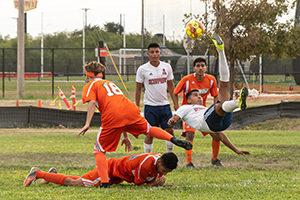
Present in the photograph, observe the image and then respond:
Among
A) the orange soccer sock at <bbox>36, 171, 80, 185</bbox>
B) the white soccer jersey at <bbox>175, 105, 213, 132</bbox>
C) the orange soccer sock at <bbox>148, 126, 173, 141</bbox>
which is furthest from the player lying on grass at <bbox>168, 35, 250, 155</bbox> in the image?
the orange soccer sock at <bbox>36, 171, 80, 185</bbox>

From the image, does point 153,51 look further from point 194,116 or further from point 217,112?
point 217,112

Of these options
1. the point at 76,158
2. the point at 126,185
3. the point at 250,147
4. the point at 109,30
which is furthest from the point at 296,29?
the point at 109,30

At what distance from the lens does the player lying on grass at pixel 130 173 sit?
5.92 metres

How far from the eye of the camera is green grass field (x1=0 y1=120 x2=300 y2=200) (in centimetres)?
559

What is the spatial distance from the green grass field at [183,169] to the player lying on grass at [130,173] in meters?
0.14

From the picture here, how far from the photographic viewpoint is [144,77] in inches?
330

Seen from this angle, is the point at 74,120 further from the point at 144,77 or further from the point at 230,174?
the point at 230,174

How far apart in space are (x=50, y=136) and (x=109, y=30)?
75.4 metres

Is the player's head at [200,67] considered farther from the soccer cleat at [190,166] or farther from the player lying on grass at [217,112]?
the soccer cleat at [190,166]

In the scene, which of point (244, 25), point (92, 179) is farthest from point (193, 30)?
point (92, 179)

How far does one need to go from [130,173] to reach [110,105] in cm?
99

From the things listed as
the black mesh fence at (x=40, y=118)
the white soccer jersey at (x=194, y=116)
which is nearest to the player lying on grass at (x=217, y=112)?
the white soccer jersey at (x=194, y=116)

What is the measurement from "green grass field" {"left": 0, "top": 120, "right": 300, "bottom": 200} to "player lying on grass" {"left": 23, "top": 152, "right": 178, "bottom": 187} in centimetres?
14

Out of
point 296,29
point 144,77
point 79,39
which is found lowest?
point 144,77
